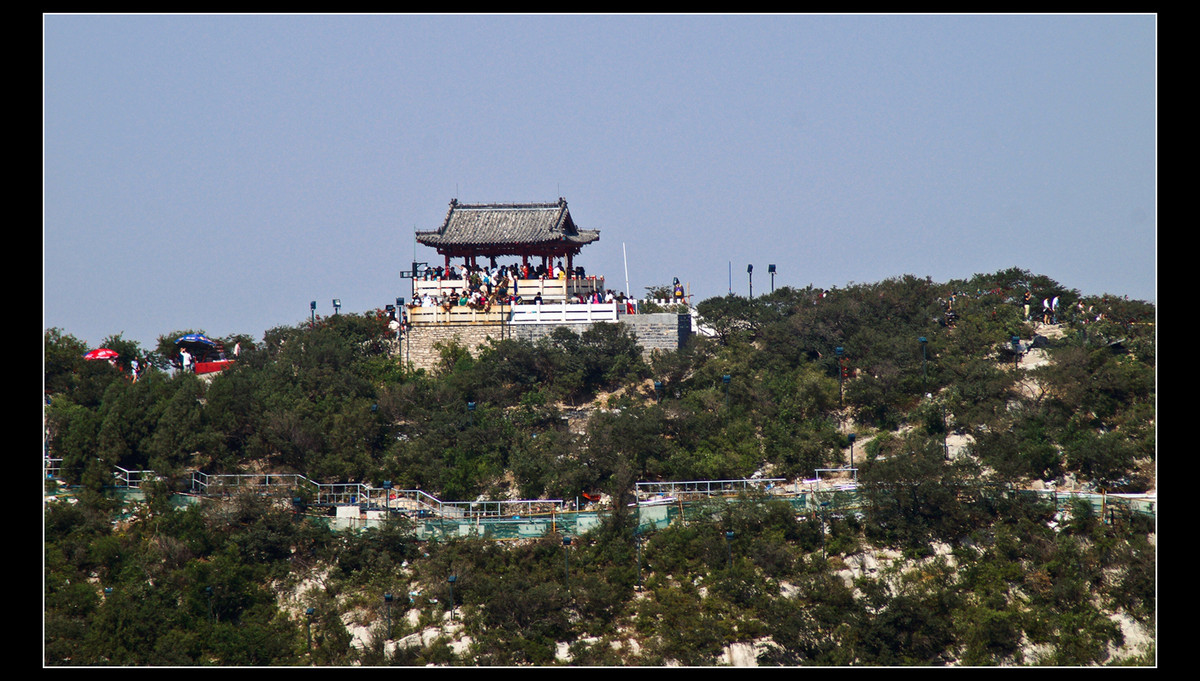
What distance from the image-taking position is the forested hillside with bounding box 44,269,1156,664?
22.5m

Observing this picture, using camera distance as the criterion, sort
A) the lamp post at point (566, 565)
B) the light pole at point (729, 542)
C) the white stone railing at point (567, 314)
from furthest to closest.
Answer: the white stone railing at point (567, 314) < the lamp post at point (566, 565) < the light pole at point (729, 542)

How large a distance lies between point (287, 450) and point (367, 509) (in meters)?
3.65

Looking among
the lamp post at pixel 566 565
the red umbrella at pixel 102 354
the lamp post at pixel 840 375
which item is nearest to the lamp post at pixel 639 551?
the lamp post at pixel 566 565

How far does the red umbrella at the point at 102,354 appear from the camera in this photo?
35.7 metres

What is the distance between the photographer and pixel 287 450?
2955 centimetres

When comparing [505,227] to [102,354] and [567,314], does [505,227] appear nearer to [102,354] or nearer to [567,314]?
[567,314]

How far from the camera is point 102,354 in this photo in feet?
118

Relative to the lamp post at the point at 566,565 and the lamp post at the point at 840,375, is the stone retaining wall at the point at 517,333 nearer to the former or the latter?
the lamp post at the point at 840,375

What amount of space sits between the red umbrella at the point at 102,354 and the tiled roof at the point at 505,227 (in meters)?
10.0

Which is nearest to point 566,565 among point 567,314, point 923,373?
point 923,373

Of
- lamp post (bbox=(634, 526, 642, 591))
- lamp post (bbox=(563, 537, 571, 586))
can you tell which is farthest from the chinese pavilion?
lamp post (bbox=(563, 537, 571, 586))

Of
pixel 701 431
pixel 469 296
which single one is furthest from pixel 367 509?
pixel 469 296

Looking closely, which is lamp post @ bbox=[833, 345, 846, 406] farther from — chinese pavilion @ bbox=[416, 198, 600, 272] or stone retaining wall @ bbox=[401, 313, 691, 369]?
chinese pavilion @ bbox=[416, 198, 600, 272]

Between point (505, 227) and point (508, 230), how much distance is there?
0.22 metres
